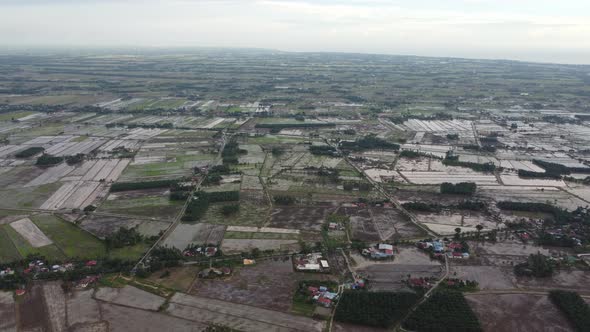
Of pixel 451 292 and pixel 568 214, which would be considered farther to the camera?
A: pixel 568 214

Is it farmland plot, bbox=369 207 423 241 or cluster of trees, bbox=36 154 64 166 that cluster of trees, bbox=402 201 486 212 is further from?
cluster of trees, bbox=36 154 64 166

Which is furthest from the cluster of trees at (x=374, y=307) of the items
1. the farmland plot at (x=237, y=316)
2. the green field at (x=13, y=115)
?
the green field at (x=13, y=115)

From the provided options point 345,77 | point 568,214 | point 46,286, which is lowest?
point 46,286

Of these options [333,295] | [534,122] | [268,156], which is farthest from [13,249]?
[534,122]

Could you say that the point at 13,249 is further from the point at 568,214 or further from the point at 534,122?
the point at 534,122

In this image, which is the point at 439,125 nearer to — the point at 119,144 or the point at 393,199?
the point at 393,199

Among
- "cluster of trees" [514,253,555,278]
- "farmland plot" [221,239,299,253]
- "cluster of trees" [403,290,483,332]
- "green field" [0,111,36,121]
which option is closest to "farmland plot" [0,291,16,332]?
"farmland plot" [221,239,299,253]
